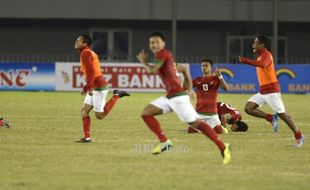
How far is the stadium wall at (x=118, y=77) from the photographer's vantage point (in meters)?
35.5

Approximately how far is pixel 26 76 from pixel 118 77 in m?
3.77

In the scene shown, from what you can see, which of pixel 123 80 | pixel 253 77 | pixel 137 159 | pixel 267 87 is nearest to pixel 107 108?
pixel 267 87

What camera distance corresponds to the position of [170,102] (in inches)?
488

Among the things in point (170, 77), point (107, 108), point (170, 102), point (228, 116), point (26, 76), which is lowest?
point (228, 116)

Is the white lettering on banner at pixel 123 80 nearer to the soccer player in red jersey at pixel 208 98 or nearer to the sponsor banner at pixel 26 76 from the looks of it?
the sponsor banner at pixel 26 76

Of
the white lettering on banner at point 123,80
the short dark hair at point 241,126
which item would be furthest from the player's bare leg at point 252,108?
the white lettering on banner at point 123,80

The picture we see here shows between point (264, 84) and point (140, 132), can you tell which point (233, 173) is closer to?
point (264, 84)

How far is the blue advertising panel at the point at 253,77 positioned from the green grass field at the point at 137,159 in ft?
46.5

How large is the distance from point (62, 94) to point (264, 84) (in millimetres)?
18622

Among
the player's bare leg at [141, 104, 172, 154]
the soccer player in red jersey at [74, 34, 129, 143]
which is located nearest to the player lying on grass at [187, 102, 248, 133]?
the soccer player in red jersey at [74, 34, 129, 143]

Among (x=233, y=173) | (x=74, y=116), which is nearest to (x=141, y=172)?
(x=233, y=173)

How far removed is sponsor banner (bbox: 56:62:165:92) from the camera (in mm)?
35531

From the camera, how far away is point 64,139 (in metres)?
16.0

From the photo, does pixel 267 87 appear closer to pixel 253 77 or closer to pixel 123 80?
pixel 253 77
